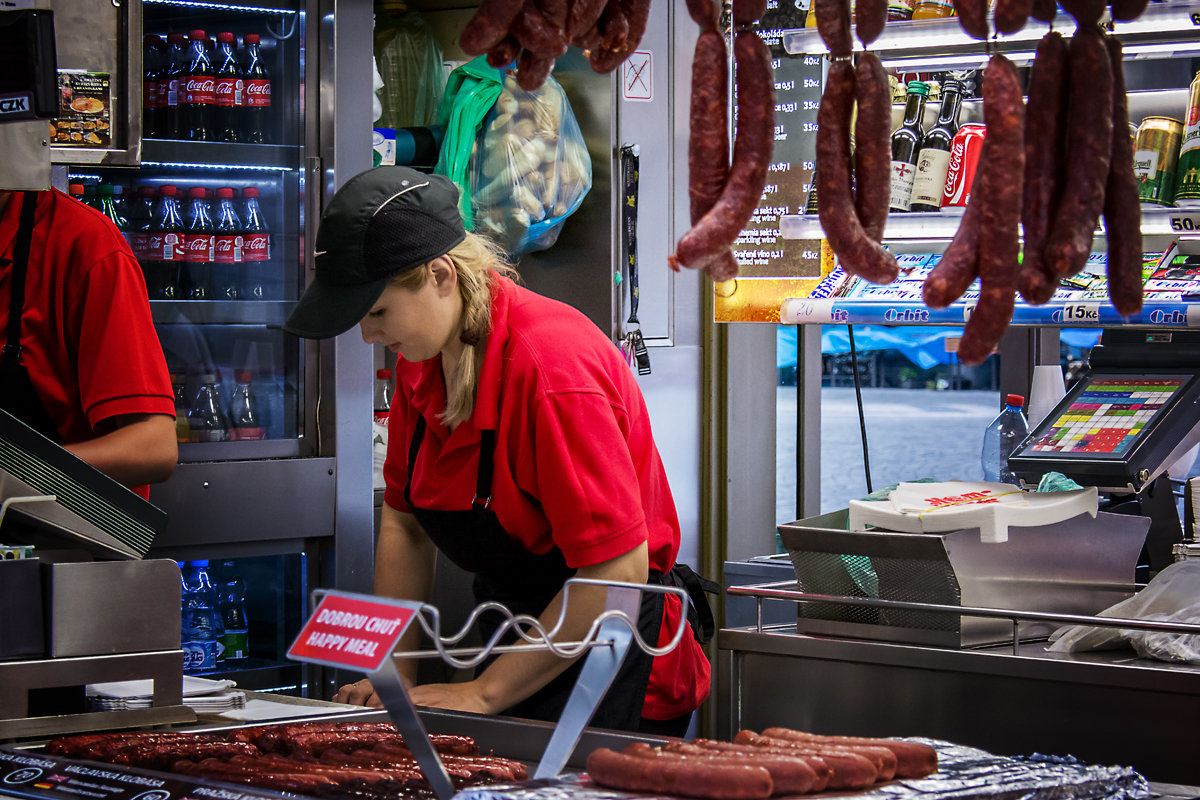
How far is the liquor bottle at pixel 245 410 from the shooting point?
167 inches

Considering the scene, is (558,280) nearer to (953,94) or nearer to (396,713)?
(953,94)

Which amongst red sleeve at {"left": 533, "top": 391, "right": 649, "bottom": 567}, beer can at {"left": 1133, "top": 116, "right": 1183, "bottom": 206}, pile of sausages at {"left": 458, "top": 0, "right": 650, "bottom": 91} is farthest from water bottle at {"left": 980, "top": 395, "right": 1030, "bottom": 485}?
pile of sausages at {"left": 458, "top": 0, "right": 650, "bottom": 91}

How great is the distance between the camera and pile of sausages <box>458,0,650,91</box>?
1860 mm

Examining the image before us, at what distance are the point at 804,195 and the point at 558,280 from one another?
3.15 ft

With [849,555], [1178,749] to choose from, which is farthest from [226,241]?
[1178,749]

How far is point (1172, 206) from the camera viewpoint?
110 inches

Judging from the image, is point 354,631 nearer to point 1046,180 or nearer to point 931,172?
point 1046,180

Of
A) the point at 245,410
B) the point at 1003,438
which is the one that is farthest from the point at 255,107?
the point at 1003,438

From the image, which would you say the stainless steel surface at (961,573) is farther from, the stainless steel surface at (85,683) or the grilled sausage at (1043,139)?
the stainless steel surface at (85,683)

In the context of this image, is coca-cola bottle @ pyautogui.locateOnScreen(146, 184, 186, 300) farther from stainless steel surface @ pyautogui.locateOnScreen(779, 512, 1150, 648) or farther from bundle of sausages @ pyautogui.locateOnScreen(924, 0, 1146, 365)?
bundle of sausages @ pyautogui.locateOnScreen(924, 0, 1146, 365)

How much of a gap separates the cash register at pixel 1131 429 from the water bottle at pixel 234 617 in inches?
101

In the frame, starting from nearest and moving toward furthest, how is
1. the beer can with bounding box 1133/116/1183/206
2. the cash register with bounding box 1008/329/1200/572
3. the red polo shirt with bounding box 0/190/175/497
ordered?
the cash register with bounding box 1008/329/1200/572
the beer can with bounding box 1133/116/1183/206
the red polo shirt with bounding box 0/190/175/497

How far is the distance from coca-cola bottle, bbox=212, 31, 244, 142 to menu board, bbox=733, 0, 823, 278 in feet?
5.50

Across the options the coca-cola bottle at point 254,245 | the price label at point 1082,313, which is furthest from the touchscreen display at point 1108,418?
the coca-cola bottle at point 254,245
